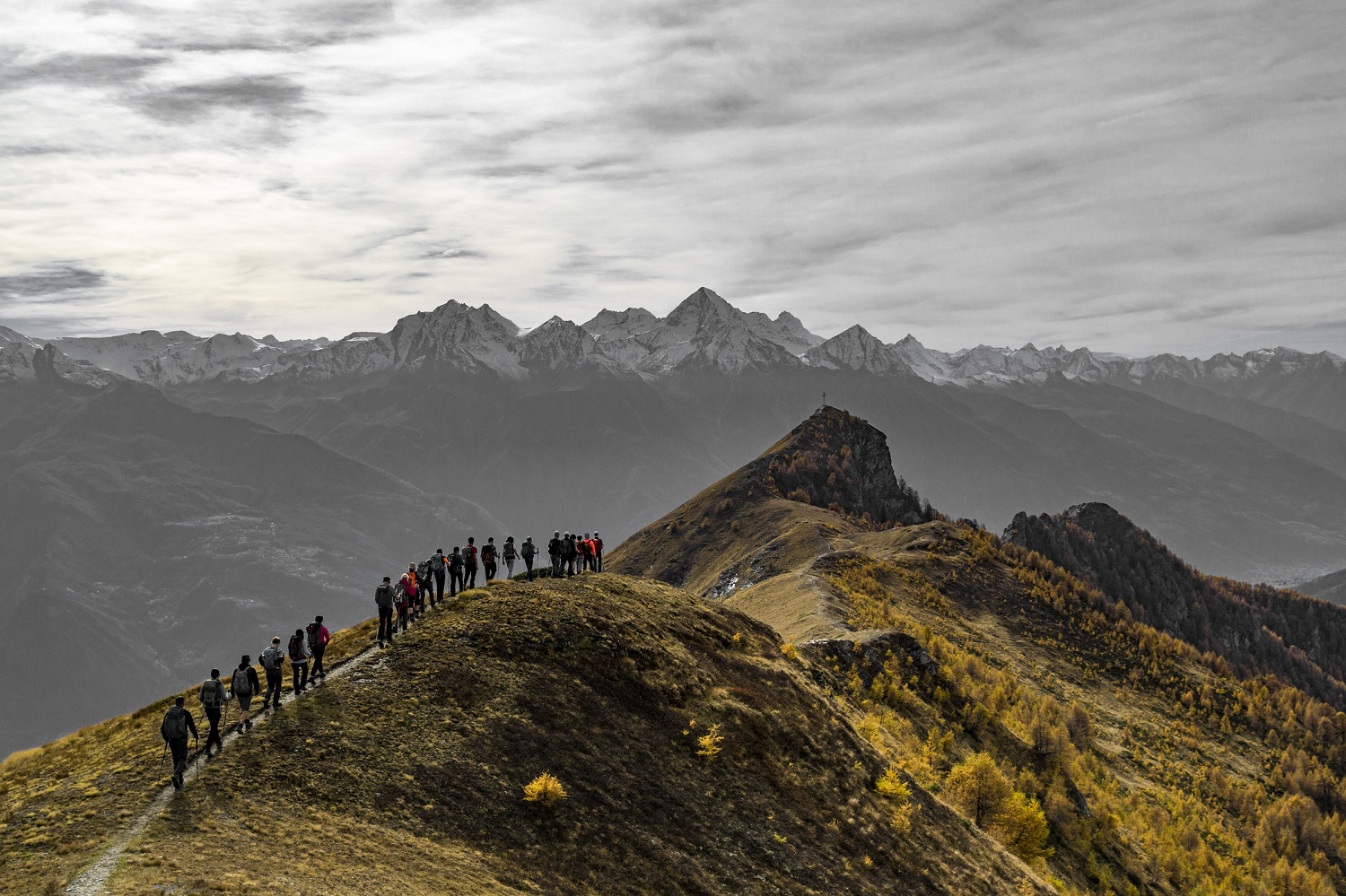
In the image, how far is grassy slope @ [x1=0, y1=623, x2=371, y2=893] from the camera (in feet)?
70.3

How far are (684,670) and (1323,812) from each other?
100318 mm

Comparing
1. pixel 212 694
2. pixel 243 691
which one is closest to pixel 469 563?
pixel 243 691

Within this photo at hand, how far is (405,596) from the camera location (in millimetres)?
36344

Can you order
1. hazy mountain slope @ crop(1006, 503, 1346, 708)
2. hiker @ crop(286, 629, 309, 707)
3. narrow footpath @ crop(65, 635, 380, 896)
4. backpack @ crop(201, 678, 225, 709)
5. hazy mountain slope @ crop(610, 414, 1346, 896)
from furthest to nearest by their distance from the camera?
hazy mountain slope @ crop(1006, 503, 1346, 708) < hazy mountain slope @ crop(610, 414, 1346, 896) < hiker @ crop(286, 629, 309, 707) < backpack @ crop(201, 678, 225, 709) < narrow footpath @ crop(65, 635, 380, 896)

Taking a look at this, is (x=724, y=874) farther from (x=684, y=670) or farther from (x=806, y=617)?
(x=806, y=617)

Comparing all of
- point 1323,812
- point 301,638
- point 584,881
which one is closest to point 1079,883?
point 584,881

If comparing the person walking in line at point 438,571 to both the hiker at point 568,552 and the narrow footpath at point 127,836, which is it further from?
the narrow footpath at point 127,836

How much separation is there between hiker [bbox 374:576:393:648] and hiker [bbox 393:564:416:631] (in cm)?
48

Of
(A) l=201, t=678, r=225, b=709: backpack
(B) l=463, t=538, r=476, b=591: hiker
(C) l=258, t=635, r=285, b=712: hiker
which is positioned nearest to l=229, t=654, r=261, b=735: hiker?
(C) l=258, t=635, r=285, b=712: hiker

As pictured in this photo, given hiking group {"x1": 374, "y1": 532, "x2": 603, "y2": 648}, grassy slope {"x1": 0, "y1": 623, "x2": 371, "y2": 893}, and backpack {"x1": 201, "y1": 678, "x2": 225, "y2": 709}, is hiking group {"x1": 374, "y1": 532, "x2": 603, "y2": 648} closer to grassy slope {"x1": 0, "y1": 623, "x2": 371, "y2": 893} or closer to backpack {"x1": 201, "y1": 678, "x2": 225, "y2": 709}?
grassy slope {"x1": 0, "y1": 623, "x2": 371, "y2": 893}

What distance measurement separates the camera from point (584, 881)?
25.6 meters

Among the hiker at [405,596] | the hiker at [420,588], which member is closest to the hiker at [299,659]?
the hiker at [405,596]

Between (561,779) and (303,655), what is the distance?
34.9 feet

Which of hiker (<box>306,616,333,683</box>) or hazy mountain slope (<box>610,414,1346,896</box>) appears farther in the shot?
hazy mountain slope (<box>610,414,1346,896</box>)
